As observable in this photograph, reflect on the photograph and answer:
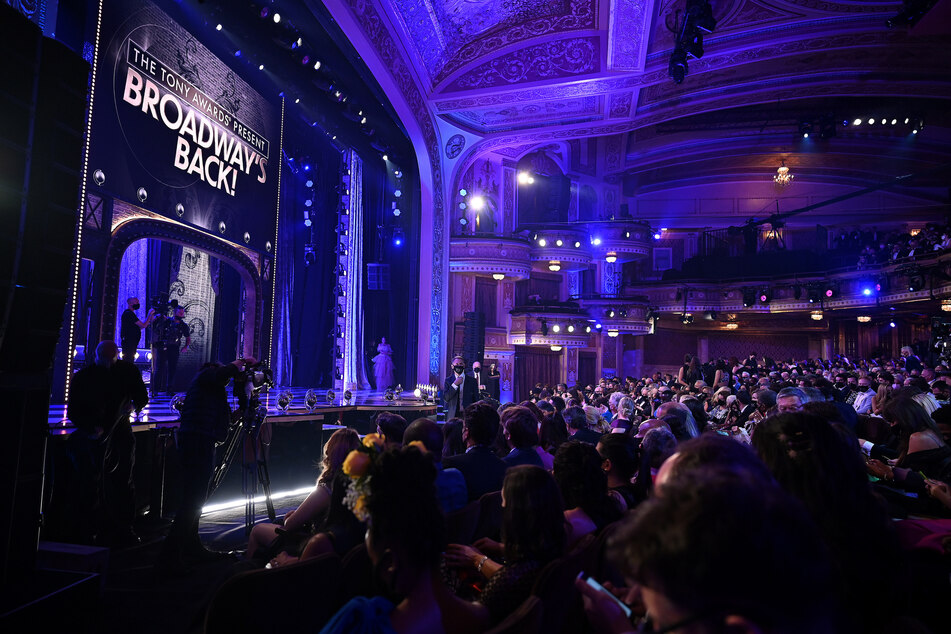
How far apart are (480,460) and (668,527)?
261 centimetres

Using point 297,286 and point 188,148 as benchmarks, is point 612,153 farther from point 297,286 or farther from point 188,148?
point 188,148

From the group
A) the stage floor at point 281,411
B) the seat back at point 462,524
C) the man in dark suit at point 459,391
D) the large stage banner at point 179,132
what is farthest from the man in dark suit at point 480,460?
the man in dark suit at point 459,391

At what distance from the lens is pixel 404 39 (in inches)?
394

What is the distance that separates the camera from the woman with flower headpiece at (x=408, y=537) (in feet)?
4.89

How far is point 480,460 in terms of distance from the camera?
10.9 feet

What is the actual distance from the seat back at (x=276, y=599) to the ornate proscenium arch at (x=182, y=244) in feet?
19.5

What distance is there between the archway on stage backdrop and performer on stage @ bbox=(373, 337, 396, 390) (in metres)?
4.22

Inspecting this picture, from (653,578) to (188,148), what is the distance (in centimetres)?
812

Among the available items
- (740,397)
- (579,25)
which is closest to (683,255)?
(579,25)

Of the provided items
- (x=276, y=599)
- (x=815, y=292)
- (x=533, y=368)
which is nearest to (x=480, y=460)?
(x=276, y=599)

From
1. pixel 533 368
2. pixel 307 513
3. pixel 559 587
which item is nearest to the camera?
pixel 559 587

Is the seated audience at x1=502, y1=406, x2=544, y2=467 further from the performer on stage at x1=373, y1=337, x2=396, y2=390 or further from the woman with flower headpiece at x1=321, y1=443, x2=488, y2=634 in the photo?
the performer on stage at x1=373, y1=337, x2=396, y2=390

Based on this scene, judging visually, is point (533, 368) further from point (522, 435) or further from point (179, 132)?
point (522, 435)

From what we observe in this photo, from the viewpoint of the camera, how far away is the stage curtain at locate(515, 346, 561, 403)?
18562mm
